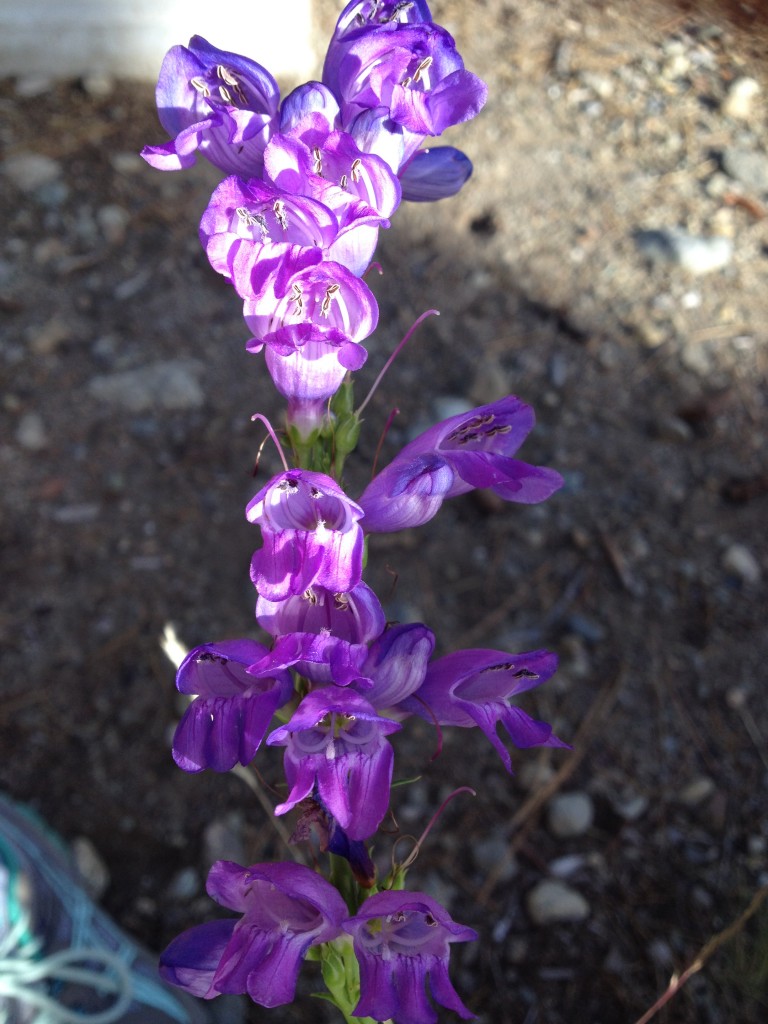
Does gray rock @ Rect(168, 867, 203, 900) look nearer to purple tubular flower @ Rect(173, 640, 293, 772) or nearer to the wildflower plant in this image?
the wildflower plant

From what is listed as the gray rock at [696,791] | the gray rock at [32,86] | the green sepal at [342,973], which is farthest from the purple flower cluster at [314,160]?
the gray rock at [32,86]

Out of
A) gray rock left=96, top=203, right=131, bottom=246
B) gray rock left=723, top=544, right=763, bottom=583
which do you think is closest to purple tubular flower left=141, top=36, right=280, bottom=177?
gray rock left=723, top=544, right=763, bottom=583

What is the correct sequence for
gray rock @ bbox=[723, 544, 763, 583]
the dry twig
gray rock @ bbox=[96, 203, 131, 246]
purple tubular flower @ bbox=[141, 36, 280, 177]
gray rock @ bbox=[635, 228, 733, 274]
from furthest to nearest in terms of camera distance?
gray rock @ bbox=[96, 203, 131, 246] → gray rock @ bbox=[635, 228, 733, 274] → gray rock @ bbox=[723, 544, 763, 583] → the dry twig → purple tubular flower @ bbox=[141, 36, 280, 177]

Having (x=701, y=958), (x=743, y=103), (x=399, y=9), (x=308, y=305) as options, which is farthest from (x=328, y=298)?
(x=743, y=103)

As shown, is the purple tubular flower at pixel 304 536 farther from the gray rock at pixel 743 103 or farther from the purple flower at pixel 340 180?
the gray rock at pixel 743 103

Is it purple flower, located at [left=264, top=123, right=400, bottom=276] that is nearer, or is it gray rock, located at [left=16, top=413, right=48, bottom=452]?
purple flower, located at [left=264, top=123, right=400, bottom=276]
